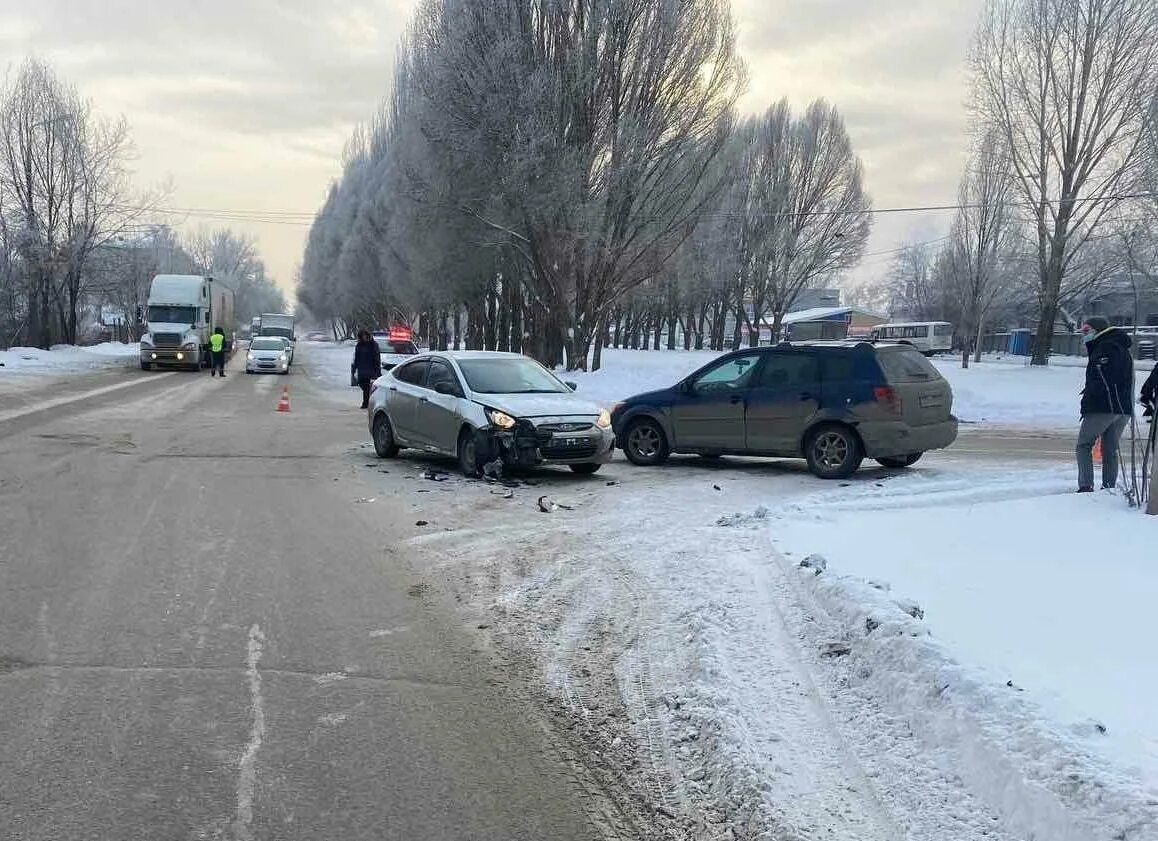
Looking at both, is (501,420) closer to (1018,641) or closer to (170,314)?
(1018,641)

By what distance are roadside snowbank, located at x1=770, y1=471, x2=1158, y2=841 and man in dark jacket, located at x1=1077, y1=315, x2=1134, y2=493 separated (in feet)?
3.48

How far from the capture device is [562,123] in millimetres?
27703

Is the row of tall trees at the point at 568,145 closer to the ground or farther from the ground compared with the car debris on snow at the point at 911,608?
farther from the ground

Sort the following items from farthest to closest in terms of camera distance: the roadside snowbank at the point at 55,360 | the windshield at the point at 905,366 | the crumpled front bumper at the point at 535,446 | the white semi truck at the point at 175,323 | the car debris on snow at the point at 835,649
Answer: the white semi truck at the point at 175,323 → the roadside snowbank at the point at 55,360 → the windshield at the point at 905,366 → the crumpled front bumper at the point at 535,446 → the car debris on snow at the point at 835,649

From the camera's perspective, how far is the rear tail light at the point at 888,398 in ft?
35.7

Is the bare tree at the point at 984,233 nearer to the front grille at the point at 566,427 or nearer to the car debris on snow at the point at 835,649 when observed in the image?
the front grille at the point at 566,427

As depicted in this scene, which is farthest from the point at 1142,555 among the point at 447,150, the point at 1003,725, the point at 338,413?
the point at 447,150

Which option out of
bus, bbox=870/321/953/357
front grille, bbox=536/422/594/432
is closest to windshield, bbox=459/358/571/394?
front grille, bbox=536/422/594/432

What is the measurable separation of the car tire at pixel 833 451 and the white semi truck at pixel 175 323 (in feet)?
103

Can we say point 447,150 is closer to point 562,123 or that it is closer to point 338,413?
point 562,123

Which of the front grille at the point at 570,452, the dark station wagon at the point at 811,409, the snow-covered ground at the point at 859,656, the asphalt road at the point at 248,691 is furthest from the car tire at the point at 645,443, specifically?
the asphalt road at the point at 248,691

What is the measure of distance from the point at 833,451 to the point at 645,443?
2.62 metres

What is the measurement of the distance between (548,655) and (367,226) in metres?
59.6

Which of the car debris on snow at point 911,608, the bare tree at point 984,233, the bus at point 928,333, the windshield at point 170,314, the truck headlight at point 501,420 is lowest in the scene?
the car debris on snow at point 911,608
